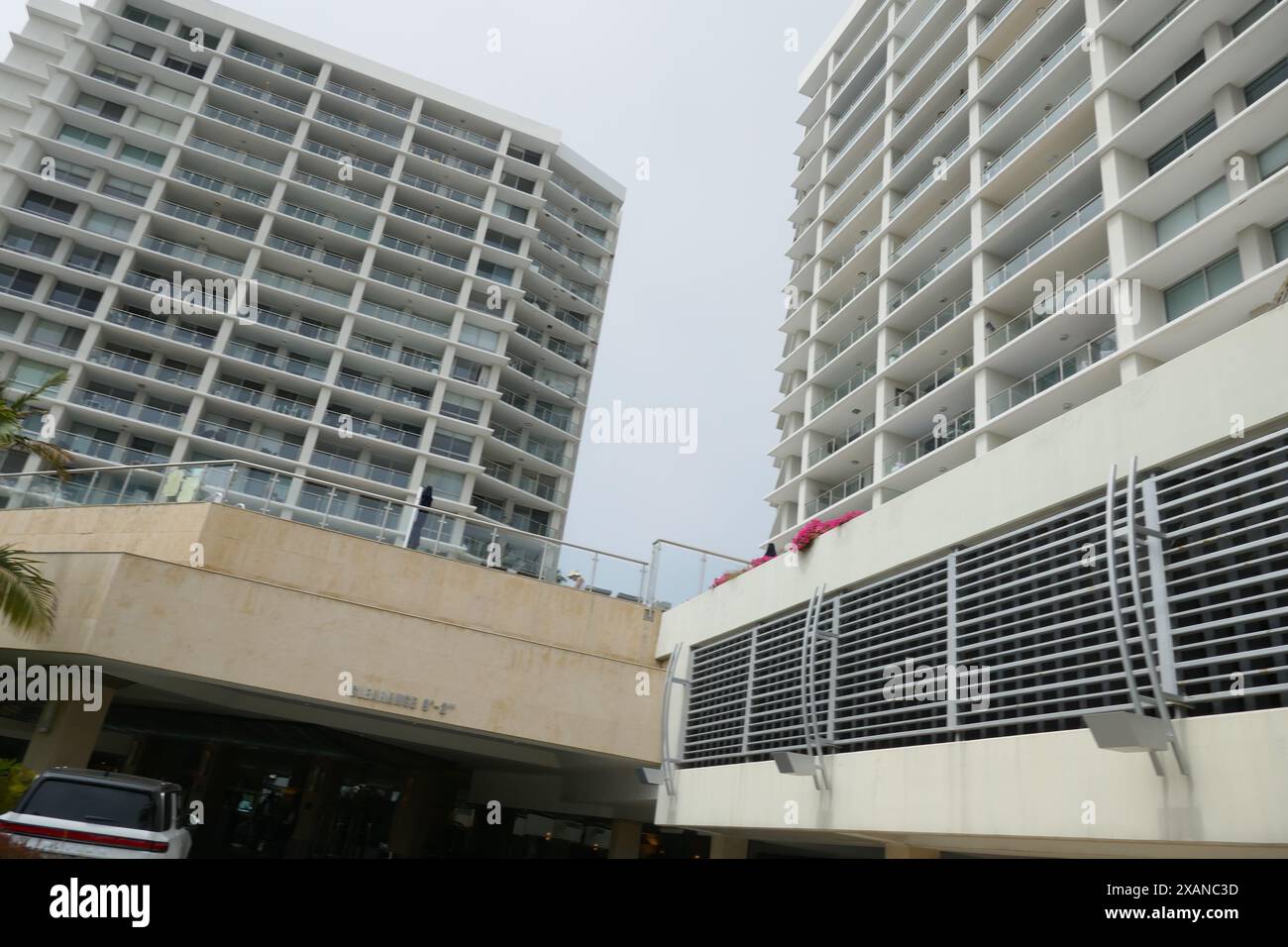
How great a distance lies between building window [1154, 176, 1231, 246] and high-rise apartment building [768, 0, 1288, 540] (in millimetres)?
60

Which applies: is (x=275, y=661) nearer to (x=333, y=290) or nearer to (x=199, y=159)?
(x=333, y=290)

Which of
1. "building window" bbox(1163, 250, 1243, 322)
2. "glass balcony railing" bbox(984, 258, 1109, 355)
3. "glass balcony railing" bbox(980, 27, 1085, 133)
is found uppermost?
"glass balcony railing" bbox(980, 27, 1085, 133)

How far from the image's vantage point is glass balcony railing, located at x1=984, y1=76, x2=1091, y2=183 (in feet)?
104

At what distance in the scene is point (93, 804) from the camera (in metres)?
9.98

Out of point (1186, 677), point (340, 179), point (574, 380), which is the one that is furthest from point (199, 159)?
point (1186, 677)

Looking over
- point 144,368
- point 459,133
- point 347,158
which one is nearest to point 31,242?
point 144,368

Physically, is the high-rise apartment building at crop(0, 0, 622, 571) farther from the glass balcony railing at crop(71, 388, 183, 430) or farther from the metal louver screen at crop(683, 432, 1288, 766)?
the metal louver screen at crop(683, 432, 1288, 766)

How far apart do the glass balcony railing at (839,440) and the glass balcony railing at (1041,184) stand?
10829 mm

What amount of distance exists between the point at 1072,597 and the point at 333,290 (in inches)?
2030

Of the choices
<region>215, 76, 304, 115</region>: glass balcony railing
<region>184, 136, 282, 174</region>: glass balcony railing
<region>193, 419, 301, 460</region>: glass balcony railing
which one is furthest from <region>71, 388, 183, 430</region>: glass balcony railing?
<region>215, 76, 304, 115</region>: glass balcony railing

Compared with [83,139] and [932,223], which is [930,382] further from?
[83,139]

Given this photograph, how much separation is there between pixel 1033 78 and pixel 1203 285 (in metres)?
13.1

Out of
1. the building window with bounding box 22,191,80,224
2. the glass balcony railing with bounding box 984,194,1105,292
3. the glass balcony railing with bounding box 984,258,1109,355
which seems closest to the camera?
the glass balcony railing with bounding box 984,258,1109,355

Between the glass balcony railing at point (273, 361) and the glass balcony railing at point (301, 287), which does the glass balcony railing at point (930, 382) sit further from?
the glass balcony railing at point (301, 287)
